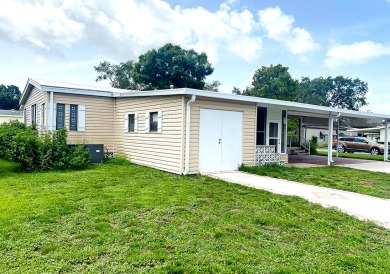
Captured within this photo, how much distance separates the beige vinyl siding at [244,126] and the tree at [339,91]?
51.2 m

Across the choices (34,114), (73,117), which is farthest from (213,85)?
(73,117)

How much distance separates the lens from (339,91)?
59.3 m

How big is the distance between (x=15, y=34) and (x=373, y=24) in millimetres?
18346

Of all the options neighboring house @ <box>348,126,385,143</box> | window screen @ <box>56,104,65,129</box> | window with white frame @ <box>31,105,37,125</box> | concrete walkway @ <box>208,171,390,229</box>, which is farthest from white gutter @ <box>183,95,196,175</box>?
neighboring house @ <box>348,126,385,143</box>

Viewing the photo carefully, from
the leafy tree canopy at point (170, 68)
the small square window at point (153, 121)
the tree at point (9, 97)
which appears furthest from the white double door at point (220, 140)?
the tree at point (9, 97)

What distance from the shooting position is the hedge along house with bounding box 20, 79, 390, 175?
29.4 ft

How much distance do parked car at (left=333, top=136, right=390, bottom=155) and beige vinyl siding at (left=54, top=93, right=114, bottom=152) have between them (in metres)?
20.8

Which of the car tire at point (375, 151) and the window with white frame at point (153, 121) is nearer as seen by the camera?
the window with white frame at point (153, 121)

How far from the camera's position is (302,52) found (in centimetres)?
2066

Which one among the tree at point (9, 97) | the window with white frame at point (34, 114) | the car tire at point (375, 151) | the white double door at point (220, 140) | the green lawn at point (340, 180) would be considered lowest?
the green lawn at point (340, 180)

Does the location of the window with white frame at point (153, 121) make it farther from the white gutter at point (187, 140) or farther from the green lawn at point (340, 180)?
the green lawn at point (340, 180)

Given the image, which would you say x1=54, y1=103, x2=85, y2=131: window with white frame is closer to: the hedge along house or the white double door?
the hedge along house

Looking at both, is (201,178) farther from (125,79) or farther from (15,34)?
(125,79)

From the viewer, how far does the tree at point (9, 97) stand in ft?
144
